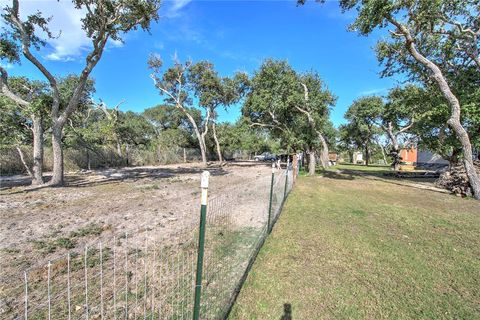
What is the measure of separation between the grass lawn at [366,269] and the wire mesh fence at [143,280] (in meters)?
0.30

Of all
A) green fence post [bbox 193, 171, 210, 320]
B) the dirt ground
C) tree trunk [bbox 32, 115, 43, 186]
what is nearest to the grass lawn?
green fence post [bbox 193, 171, 210, 320]

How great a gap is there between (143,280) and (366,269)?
288 centimetres

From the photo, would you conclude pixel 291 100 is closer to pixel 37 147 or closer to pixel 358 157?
pixel 37 147

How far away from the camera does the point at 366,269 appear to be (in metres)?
3.46

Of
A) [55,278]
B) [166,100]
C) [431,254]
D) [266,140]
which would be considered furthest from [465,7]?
[266,140]

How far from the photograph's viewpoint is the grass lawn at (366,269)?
2.62 m

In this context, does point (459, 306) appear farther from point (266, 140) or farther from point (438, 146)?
point (266, 140)

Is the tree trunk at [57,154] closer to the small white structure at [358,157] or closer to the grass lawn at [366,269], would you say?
the grass lawn at [366,269]

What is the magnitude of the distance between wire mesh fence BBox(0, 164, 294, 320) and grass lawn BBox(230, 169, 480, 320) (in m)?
0.30

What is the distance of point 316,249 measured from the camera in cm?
412

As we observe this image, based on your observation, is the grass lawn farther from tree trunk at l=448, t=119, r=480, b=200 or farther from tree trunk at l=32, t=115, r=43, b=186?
tree trunk at l=32, t=115, r=43, b=186

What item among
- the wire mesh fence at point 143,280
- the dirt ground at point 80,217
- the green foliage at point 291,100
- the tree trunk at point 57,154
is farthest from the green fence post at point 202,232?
the green foliage at point 291,100

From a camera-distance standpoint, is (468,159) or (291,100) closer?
(468,159)

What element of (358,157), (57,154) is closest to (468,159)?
(57,154)
